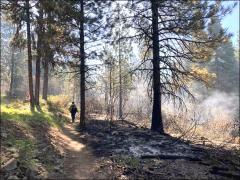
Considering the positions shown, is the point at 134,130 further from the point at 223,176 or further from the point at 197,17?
the point at 223,176

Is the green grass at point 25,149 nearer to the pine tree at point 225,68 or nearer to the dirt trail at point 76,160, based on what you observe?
the dirt trail at point 76,160

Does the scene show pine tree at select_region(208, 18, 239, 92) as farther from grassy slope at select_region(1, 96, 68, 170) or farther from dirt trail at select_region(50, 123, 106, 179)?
dirt trail at select_region(50, 123, 106, 179)

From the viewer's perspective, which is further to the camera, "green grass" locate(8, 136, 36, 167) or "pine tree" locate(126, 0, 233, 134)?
"pine tree" locate(126, 0, 233, 134)

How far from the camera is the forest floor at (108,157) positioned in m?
12.2

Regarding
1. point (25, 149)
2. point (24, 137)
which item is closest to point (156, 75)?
point (24, 137)

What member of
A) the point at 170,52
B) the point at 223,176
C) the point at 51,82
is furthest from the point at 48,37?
the point at 51,82

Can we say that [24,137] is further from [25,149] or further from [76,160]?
[76,160]

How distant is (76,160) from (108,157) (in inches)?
47.1

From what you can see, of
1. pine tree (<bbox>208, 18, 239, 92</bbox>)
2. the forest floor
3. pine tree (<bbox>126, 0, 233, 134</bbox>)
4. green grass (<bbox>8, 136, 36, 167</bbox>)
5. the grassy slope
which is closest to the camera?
the forest floor

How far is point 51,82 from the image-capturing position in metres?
69.9

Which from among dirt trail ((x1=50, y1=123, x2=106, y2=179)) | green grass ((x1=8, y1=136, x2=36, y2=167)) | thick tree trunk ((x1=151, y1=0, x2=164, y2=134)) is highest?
thick tree trunk ((x1=151, y1=0, x2=164, y2=134))

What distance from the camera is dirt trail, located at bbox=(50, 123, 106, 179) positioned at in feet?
41.5

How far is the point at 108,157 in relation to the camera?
14.7 metres

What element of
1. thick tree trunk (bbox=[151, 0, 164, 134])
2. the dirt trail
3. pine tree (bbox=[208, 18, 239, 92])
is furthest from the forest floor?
pine tree (bbox=[208, 18, 239, 92])
